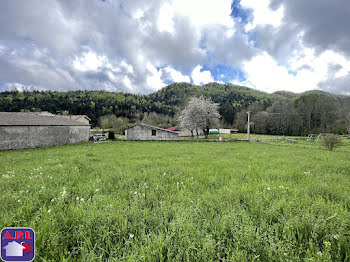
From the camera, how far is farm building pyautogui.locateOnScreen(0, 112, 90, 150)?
1970 centimetres

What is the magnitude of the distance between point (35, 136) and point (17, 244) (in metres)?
28.7

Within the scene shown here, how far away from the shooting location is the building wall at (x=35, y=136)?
64.4 feet

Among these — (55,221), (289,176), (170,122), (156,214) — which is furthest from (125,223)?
(170,122)

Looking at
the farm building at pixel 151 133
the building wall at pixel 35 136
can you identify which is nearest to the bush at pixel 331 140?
the farm building at pixel 151 133

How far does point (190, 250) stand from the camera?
5.76 feet

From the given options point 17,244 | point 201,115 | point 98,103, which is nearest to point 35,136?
point 17,244

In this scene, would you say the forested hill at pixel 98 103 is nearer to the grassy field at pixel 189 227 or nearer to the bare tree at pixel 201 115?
the bare tree at pixel 201 115

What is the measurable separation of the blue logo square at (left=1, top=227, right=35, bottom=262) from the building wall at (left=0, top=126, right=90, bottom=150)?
2749 cm

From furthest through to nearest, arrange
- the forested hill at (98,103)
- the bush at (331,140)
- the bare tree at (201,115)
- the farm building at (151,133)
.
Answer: the forested hill at (98,103)
the bare tree at (201,115)
the farm building at (151,133)
the bush at (331,140)

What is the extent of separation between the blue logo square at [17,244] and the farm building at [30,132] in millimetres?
27488

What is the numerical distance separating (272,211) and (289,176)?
3396mm

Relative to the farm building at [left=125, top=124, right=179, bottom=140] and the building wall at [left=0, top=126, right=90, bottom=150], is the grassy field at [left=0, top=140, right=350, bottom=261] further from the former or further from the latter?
the farm building at [left=125, top=124, right=179, bottom=140]

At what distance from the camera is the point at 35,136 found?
22.3 m

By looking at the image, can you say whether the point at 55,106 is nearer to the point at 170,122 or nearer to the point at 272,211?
the point at 170,122
